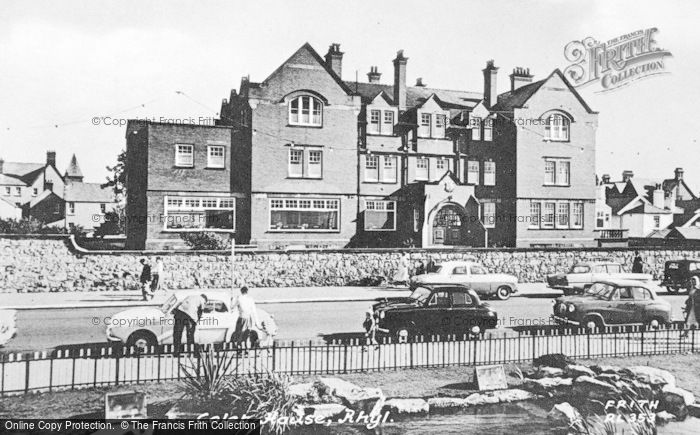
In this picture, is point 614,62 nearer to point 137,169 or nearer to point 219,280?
point 219,280

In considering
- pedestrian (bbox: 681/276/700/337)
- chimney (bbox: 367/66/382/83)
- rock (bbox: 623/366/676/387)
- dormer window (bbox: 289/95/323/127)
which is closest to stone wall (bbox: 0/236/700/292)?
pedestrian (bbox: 681/276/700/337)

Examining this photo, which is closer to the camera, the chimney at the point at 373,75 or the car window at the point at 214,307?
the car window at the point at 214,307

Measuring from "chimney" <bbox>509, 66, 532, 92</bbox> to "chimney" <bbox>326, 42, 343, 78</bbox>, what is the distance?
325 centimetres

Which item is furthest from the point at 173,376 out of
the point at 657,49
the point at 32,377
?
the point at 657,49

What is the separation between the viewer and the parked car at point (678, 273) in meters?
11.2

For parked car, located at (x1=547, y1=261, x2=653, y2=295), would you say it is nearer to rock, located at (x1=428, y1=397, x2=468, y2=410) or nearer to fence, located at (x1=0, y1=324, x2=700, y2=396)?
fence, located at (x1=0, y1=324, x2=700, y2=396)

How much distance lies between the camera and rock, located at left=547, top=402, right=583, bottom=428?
26.9 ft

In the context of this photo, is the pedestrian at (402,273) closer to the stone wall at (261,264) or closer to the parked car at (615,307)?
the stone wall at (261,264)

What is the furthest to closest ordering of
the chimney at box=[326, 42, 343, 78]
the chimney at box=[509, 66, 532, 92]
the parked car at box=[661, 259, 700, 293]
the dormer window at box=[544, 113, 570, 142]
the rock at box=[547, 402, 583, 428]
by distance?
the parked car at box=[661, 259, 700, 293] → the dormer window at box=[544, 113, 570, 142] → the chimney at box=[509, 66, 532, 92] → the chimney at box=[326, 42, 343, 78] → the rock at box=[547, 402, 583, 428]

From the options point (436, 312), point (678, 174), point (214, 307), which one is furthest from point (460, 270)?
point (214, 307)

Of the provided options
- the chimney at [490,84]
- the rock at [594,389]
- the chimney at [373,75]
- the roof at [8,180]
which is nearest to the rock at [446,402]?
the rock at [594,389]

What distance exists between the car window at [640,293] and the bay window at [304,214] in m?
6.44

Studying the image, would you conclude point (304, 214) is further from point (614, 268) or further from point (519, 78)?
point (614, 268)

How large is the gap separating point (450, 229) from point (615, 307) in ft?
12.5
